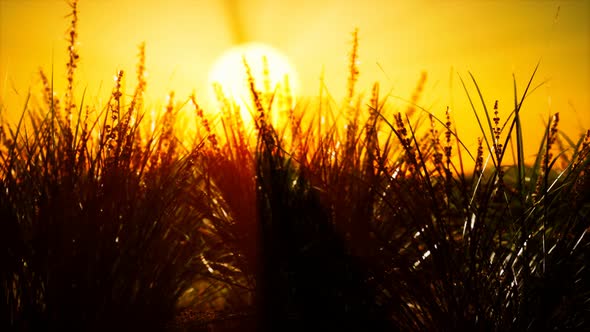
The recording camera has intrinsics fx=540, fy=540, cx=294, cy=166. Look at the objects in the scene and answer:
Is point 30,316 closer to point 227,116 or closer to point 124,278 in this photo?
point 124,278

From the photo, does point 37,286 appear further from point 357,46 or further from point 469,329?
point 357,46

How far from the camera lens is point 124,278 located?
1.43 metres

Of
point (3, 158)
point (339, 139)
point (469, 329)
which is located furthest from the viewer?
point (339, 139)

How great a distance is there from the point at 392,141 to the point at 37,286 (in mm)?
1244

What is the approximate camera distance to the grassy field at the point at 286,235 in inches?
52.6

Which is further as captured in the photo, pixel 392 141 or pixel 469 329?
pixel 392 141

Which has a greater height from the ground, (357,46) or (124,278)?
(357,46)

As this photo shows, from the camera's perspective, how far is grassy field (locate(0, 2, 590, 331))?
1.34m

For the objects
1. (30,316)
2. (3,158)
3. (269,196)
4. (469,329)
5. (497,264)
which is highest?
(3,158)

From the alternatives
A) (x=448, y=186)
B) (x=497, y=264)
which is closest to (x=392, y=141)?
(x=448, y=186)

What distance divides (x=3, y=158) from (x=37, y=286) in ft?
1.49

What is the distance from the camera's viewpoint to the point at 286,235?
5.19 ft

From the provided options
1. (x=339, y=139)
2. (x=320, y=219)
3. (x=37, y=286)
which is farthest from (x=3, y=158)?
Answer: (x=339, y=139)

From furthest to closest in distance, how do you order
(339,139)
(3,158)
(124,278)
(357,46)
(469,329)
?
(357,46) < (339,139) < (3,158) < (124,278) < (469,329)
